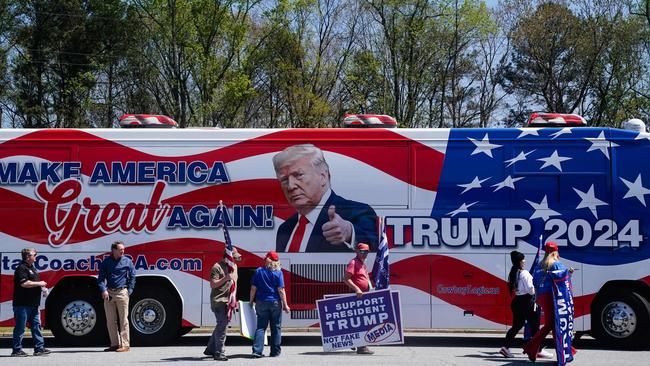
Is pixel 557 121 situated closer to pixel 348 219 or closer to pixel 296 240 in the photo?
pixel 348 219

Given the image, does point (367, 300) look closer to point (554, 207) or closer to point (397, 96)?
point (554, 207)

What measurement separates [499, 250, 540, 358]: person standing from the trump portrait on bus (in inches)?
92.5

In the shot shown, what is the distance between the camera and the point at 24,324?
42.0 feet

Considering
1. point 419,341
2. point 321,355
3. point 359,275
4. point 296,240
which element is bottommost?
point 419,341

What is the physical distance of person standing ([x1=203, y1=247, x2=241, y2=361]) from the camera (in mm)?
12169

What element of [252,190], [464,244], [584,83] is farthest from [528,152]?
[584,83]

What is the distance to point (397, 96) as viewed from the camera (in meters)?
45.5

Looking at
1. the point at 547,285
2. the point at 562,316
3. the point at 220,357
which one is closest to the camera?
the point at 562,316

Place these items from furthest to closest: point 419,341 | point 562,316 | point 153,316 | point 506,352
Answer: point 419,341 < point 153,316 < point 506,352 < point 562,316

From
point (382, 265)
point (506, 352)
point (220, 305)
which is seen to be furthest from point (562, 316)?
point (220, 305)

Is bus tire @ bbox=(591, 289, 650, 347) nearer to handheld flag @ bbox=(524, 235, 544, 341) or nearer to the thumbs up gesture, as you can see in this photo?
handheld flag @ bbox=(524, 235, 544, 341)

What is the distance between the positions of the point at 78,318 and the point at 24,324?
114 cm

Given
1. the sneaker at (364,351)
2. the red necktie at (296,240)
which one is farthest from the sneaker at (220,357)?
the red necktie at (296,240)

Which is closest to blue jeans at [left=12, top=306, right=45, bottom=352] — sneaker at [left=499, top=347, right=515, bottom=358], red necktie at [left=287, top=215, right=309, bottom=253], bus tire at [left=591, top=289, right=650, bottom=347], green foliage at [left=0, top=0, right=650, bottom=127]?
red necktie at [left=287, top=215, right=309, bottom=253]
